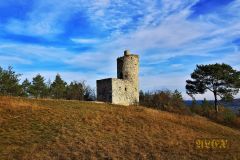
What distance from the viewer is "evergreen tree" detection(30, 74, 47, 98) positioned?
63.3 meters

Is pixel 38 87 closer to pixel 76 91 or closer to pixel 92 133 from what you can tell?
pixel 76 91

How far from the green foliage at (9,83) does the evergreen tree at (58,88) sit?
31.1 ft

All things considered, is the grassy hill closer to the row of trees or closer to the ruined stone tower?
the ruined stone tower

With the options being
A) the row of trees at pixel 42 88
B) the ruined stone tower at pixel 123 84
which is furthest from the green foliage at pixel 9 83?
the ruined stone tower at pixel 123 84

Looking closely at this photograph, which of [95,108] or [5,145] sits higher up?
[95,108]

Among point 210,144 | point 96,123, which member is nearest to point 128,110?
point 96,123

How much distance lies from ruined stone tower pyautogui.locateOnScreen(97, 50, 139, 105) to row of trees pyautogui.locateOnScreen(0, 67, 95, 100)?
33.5 feet

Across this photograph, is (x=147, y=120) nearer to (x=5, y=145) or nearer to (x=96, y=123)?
(x=96, y=123)

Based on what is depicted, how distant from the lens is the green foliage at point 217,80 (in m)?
55.0

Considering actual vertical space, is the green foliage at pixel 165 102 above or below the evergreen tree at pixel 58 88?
below

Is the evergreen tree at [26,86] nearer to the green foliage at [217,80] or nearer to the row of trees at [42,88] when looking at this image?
the row of trees at [42,88]

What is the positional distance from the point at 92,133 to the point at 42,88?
39.0 meters

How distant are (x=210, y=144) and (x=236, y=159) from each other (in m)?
4.58

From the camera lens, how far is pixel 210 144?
27594 millimetres
